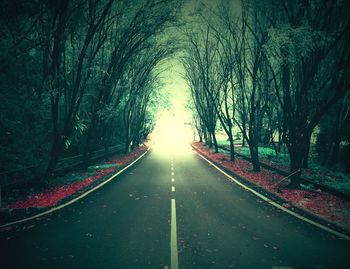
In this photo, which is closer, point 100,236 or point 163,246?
point 163,246

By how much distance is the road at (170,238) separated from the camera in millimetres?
5098

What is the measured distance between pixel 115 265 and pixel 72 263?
89 cm

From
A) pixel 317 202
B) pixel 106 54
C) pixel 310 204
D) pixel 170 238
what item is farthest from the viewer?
pixel 106 54

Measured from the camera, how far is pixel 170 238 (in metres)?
6.21

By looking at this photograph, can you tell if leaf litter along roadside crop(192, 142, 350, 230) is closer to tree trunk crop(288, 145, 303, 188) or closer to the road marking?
tree trunk crop(288, 145, 303, 188)

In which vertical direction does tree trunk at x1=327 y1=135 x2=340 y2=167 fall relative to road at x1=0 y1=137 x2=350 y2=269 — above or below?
above

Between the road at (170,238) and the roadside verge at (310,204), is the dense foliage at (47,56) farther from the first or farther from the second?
the roadside verge at (310,204)

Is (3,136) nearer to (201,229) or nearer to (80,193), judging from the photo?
(80,193)

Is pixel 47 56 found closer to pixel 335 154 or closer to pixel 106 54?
pixel 106 54

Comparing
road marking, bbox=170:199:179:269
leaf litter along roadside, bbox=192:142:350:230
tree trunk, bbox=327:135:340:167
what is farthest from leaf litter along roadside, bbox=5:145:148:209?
tree trunk, bbox=327:135:340:167

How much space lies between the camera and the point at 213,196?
34.6 feet

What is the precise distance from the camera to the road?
510 cm

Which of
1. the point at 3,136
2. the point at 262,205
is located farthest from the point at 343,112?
the point at 3,136

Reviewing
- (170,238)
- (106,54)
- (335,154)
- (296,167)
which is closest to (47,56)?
(106,54)
